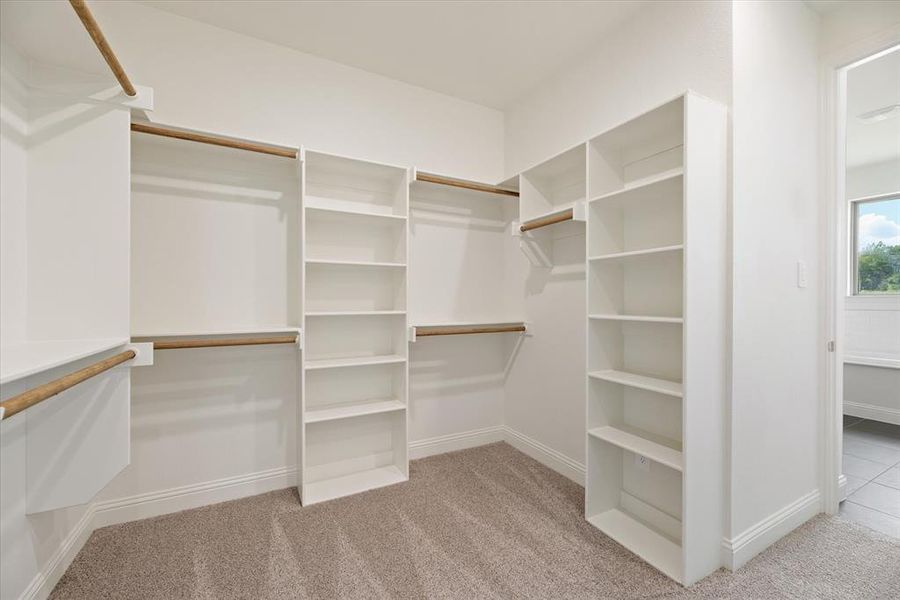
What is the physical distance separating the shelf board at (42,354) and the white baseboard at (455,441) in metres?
Result: 1.85

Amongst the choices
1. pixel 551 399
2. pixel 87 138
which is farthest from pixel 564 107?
pixel 87 138

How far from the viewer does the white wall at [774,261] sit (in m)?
1.68

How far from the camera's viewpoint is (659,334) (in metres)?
1.95

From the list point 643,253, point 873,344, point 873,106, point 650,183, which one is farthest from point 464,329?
point 873,344

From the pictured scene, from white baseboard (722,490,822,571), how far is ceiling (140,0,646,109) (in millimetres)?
2605

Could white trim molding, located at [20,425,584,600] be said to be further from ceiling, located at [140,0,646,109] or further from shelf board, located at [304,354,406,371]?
ceiling, located at [140,0,646,109]

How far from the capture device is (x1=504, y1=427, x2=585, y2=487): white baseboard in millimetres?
2402

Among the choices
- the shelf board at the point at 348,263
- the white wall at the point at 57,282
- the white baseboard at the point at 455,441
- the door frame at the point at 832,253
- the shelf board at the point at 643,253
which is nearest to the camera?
the white wall at the point at 57,282

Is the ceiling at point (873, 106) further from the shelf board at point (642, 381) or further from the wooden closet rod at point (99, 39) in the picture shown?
the wooden closet rod at point (99, 39)

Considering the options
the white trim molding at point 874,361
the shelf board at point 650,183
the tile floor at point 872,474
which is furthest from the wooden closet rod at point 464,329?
the white trim molding at point 874,361

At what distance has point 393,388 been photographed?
8.60 ft

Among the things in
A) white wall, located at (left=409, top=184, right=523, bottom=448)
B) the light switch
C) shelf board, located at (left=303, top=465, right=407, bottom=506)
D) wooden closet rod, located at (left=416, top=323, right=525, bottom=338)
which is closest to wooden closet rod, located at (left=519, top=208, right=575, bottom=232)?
white wall, located at (left=409, top=184, right=523, bottom=448)

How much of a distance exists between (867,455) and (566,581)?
9.40 feet

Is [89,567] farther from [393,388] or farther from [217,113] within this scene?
[217,113]
